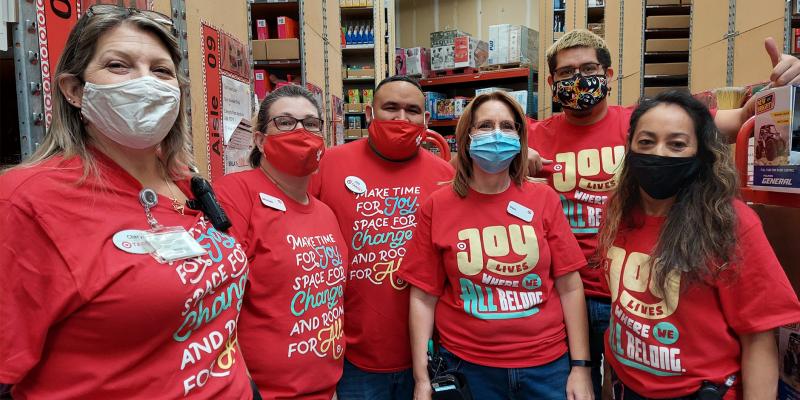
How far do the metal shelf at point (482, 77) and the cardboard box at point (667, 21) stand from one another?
8.33 feet

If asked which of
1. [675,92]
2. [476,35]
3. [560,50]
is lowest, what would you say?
[675,92]

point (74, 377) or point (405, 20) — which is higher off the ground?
point (405, 20)

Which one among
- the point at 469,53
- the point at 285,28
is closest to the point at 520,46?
the point at 469,53

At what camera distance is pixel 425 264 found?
6.03ft

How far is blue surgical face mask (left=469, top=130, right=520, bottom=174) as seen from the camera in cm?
181

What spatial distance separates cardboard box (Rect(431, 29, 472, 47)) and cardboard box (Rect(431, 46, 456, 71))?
0.12 m

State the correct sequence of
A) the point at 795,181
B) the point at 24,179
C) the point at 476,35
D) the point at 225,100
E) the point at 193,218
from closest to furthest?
the point at 24,179, the point at 193,218, the point at 795,181, the point at 225,100, the point at 476,35

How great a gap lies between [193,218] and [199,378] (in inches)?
16.3

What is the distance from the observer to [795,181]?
1.43 m

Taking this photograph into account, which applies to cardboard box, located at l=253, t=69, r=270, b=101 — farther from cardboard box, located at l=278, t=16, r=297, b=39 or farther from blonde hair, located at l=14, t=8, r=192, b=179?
blonde hair, located at l=14, t=8, r=192, b=179

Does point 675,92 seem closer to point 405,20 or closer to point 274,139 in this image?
point 274,139

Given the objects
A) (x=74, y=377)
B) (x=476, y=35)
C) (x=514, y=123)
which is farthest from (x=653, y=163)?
(x=476, y=35)

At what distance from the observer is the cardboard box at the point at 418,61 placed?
10.4m

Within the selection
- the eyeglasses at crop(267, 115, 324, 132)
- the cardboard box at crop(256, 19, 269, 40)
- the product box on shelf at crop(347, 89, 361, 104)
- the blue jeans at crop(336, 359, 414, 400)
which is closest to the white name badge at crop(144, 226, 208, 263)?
the eyeglasses at crop(267, 115, 324, 132)
